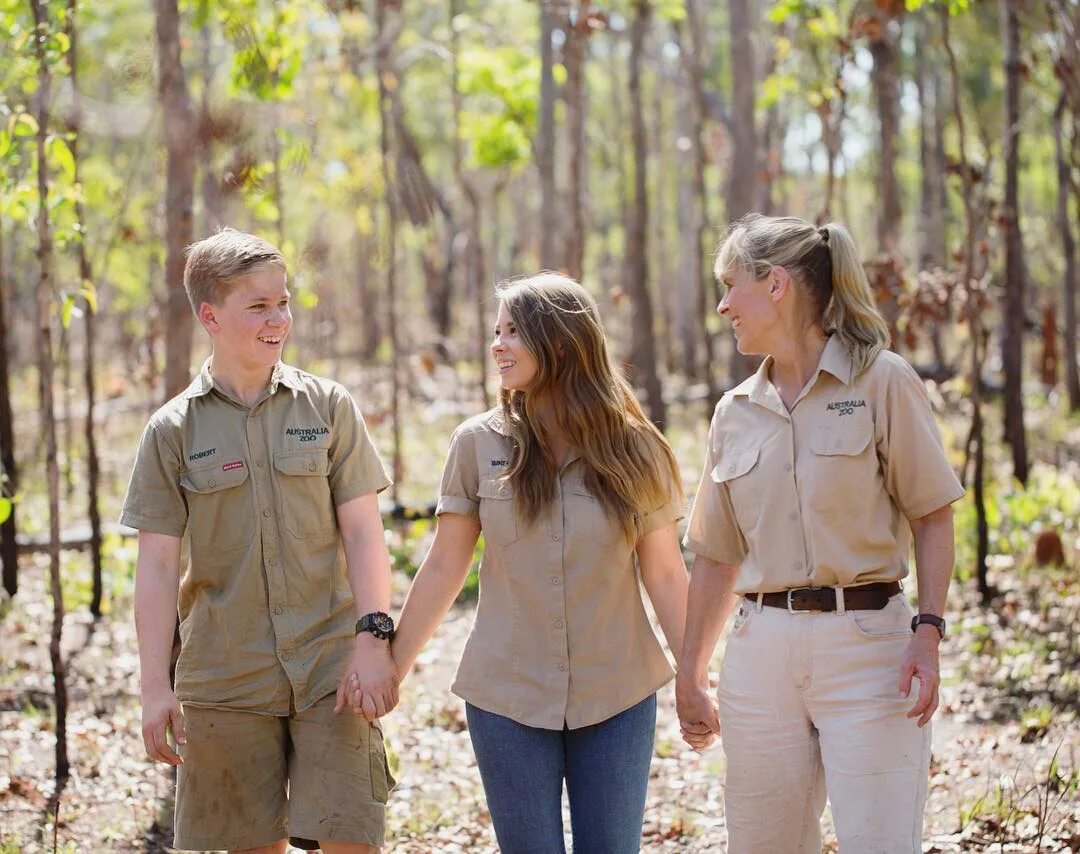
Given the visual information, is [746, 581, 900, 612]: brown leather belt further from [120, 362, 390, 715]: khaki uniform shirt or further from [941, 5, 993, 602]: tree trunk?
[941, 5, 993, 602]: tree trunk

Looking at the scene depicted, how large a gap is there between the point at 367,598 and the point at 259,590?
0.95 ft

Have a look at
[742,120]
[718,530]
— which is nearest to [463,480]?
[718,530]

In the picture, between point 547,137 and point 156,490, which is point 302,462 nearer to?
point 156,490

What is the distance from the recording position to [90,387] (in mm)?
9055

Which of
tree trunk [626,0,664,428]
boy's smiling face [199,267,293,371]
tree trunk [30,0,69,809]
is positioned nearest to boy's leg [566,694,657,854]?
boy's smiling face [199,267,293,371]

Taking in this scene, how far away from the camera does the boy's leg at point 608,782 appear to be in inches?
127

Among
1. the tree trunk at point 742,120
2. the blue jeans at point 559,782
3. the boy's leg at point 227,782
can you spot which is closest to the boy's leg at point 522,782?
the blue jeans at point 559,782

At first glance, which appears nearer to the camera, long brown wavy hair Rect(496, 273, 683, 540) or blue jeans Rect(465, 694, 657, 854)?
blue jeans Rect(465, 694, 657, 854)

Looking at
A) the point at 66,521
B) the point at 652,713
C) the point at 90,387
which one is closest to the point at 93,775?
the point at 652,713

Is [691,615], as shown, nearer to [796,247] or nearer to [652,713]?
[652,713]

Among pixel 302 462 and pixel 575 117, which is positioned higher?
pixel 575 117

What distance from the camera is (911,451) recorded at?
10.5ft

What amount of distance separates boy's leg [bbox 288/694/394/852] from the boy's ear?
1.05 meters

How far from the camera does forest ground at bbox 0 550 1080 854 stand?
197 inches
